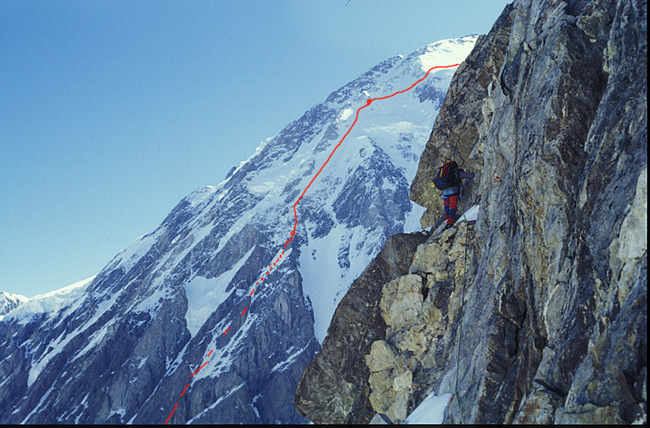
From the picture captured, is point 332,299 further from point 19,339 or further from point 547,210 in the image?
point 547,210

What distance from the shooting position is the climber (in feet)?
70.5

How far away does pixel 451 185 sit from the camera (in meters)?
21.6

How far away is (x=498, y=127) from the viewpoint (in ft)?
57.7

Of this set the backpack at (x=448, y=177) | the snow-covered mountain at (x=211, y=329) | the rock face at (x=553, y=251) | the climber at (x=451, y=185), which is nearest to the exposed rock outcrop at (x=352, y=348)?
the rock face at (x=553, y=251)

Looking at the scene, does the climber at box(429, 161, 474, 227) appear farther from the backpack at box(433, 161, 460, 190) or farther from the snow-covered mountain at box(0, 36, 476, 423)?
the snow-covered mountain at box(0, 36, 476, 423)

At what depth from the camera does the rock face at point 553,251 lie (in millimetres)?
8422

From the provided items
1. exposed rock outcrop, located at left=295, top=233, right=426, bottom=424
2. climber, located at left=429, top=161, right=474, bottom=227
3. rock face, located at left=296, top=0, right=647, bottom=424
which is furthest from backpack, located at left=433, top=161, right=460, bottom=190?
exposed rock outcrop, located at left=295, top=233, right=426, bottom=424

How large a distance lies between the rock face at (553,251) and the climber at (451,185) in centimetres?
94

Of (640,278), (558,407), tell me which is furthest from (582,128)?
(558,407)

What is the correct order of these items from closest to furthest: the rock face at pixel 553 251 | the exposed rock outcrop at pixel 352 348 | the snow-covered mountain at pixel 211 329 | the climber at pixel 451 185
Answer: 1. the rock face at pixel 553 251
2. the climber at pixel 451 185
3. the exposed rock outcrop at pixel 352 348
4. the snow-covered mountain at pixel 211 329

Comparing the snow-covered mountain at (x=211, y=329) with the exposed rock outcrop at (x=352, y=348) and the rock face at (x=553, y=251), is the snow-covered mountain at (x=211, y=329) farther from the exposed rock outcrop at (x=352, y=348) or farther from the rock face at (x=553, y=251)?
the rock face at (x=553, y=251)

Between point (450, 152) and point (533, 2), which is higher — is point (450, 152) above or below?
below

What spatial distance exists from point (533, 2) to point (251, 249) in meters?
170

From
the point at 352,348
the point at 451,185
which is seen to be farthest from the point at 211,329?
the point at 451,185
